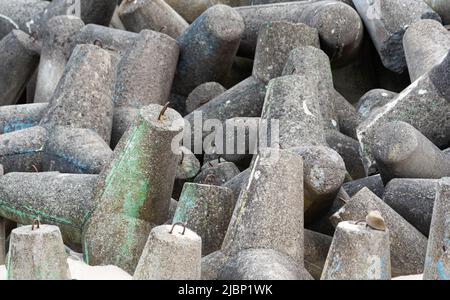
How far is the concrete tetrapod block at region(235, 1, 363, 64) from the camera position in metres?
3.92

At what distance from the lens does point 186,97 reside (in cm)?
421

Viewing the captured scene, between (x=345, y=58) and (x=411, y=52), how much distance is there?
1.50 feet

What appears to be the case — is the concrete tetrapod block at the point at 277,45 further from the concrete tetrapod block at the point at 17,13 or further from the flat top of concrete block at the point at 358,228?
the flat top of concrete block at the point at 358,228

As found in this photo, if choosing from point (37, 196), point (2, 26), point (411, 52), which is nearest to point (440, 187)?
point (37, 196)

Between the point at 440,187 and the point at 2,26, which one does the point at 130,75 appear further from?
the point at 440,187

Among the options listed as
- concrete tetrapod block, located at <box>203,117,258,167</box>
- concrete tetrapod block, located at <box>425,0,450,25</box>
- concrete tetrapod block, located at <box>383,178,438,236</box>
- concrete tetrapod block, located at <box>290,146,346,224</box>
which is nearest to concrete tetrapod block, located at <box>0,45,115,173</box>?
concrete tetrapod block, located at <box>203,117,258,167</box>

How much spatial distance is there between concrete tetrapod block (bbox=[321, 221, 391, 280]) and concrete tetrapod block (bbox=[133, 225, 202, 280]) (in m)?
0.35

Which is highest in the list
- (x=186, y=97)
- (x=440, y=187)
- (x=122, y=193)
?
(x=440, y=187)

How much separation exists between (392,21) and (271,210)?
182 cm

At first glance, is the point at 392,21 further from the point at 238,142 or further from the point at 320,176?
the point at 320,176

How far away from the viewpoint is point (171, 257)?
2.07 meters

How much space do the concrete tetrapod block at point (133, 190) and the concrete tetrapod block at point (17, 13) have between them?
2.24m

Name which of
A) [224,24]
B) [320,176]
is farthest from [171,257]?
[224,24]

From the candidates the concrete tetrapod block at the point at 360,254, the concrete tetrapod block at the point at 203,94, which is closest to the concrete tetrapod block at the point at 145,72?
the concrete tetrapod block at the point at 203,94
